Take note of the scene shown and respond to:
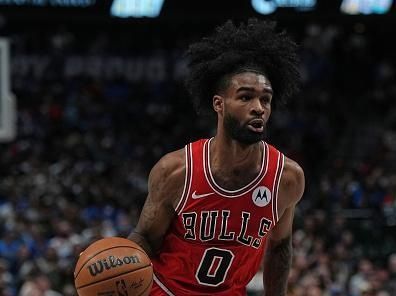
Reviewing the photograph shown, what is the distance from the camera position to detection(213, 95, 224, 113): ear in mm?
4453

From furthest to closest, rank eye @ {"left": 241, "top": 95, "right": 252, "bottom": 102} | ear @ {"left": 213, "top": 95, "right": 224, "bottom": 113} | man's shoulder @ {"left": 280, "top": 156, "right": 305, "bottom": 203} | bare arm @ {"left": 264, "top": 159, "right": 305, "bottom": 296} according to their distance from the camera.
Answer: bare arm @ {"left": 264, "top": 159, "right": 305, "bottom": 296}
man's shoulder @ {"left": 280, "top": 156, "right": 305, "bottom": 203}
ear @ {"left": 213, "top": 95, "right": 224, "bottom": 113}
eye @ {"left": 241, "top": 95, "right": 252, "bottom": 102}

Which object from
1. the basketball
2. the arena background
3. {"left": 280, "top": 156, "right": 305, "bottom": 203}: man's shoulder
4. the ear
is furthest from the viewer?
the arena background

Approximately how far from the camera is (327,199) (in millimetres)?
13758

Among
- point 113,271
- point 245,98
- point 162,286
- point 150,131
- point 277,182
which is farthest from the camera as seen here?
point 150,131

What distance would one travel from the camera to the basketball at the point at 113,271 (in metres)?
4.18

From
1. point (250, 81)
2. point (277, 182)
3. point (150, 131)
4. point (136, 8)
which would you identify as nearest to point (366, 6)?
point (136, 8)

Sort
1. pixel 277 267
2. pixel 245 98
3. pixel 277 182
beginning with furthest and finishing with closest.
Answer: pixel 277 267 < pixel 277 182 < pixel 245 98

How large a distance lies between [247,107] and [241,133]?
0.12 metres

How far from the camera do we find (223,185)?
450cm

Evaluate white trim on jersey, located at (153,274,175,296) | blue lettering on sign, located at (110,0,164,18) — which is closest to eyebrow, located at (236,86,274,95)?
white trim on jersey, located at (153,274,175,296)

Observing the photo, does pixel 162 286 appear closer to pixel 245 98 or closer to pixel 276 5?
pixel 245 98

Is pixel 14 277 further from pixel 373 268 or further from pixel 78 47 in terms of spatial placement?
pixel 78 47

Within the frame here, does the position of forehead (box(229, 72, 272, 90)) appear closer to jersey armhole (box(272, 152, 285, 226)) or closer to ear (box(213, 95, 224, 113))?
ear (box(213, 95, 224, 113))

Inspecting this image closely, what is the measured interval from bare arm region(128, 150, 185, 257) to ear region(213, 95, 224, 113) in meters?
0.28
